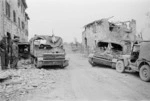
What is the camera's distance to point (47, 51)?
12789mm

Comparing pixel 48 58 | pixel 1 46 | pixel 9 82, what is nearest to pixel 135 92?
pixel 9 82

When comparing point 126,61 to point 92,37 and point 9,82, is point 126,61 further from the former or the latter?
point 92,37

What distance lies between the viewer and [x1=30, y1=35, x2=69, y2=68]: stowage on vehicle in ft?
37.0

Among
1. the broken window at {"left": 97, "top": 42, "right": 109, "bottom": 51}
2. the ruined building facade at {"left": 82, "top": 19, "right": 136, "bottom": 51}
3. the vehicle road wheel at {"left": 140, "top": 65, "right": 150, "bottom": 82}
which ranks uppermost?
the ruined building facade at {"left": 82, "top": 19, "right": 136, "bottom": 51}

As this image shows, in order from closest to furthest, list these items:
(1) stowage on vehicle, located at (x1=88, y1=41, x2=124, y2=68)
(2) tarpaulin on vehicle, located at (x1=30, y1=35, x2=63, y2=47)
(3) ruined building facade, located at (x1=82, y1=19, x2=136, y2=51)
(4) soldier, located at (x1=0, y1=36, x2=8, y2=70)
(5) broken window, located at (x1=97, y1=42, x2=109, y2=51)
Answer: (4) soldier, located at (x1=0, y1=36, x2=8, y2=70)
(1) stowage on vehicle, located at (x1=88, y1=41, x2=124, y2=68)
(2) tarpaulin on vehicle, located at (x1=30, y1=35, x2=63, y2=47)
(5) broken window, located at (x1=97, y1=42, x2=109, y2=51)
(3) ruined building facade, located at (x1=82, y1=19, x2=136, y2=51)

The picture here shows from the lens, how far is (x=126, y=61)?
1010cm

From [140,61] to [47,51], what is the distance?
22.9 feet

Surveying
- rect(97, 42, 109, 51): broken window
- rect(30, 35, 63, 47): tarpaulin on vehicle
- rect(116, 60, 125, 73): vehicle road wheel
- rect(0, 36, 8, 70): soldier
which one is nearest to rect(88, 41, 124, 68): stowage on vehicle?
rect(97, 42, 109, 51): broken window

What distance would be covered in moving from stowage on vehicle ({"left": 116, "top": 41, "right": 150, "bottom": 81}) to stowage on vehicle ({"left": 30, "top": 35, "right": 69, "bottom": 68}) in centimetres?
418

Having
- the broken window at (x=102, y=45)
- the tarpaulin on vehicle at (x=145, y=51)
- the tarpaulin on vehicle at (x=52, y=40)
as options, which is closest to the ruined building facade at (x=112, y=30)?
the broken window at (x=102, y=45)

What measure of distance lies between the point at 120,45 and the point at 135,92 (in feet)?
36.4

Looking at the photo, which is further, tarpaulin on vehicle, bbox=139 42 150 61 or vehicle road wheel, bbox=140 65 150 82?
tarpaulin on vehicle, bbox=139 42 150 61

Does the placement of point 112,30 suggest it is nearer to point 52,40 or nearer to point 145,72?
point 52,40

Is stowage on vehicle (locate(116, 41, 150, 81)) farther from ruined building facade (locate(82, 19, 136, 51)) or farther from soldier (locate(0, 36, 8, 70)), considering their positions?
ruined building facade (locate(82, 19, 136, 51))
